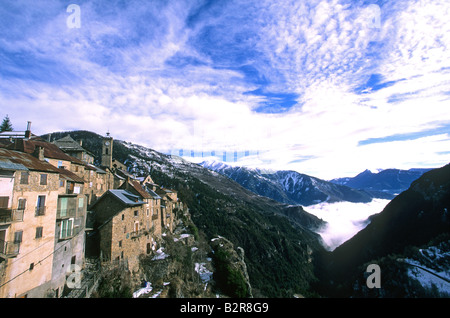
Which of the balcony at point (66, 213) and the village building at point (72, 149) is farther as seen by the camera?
the village building at point (72, 149)

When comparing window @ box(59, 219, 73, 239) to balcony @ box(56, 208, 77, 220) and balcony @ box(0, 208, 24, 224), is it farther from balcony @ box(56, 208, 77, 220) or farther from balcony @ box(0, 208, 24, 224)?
balcony @ box(0, 208, 24, 224)

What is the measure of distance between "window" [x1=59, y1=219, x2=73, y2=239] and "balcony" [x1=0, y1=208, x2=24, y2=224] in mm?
5823

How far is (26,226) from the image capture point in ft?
69.7

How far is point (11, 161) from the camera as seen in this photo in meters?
21.4

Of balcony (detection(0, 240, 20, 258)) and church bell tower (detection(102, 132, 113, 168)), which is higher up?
church bell tower (detection(102, 132, 113, 168))

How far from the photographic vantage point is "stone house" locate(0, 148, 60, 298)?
19.4 m

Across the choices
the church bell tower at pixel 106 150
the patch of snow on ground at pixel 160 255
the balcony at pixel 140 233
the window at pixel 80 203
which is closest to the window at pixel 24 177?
the window at pixel 80 203

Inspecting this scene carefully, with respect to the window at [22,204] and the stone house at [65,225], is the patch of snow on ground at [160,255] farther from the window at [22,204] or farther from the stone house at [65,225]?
the window at [22,204]

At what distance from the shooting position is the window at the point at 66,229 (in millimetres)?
25872

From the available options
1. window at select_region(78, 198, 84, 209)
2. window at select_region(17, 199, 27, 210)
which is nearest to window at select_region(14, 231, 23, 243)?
window at select_region(17, 199, 27, 210)

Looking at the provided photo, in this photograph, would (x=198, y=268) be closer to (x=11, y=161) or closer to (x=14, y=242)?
(x=14, y=242)

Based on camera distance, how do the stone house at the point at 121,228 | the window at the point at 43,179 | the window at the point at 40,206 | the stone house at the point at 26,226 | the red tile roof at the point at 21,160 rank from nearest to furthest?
the stone house at the point at 26,226, the red tile roof at the point at 21,160, the window at the point at 40,206, the window at the point at 43,179, the stone house at the point at 121,228
